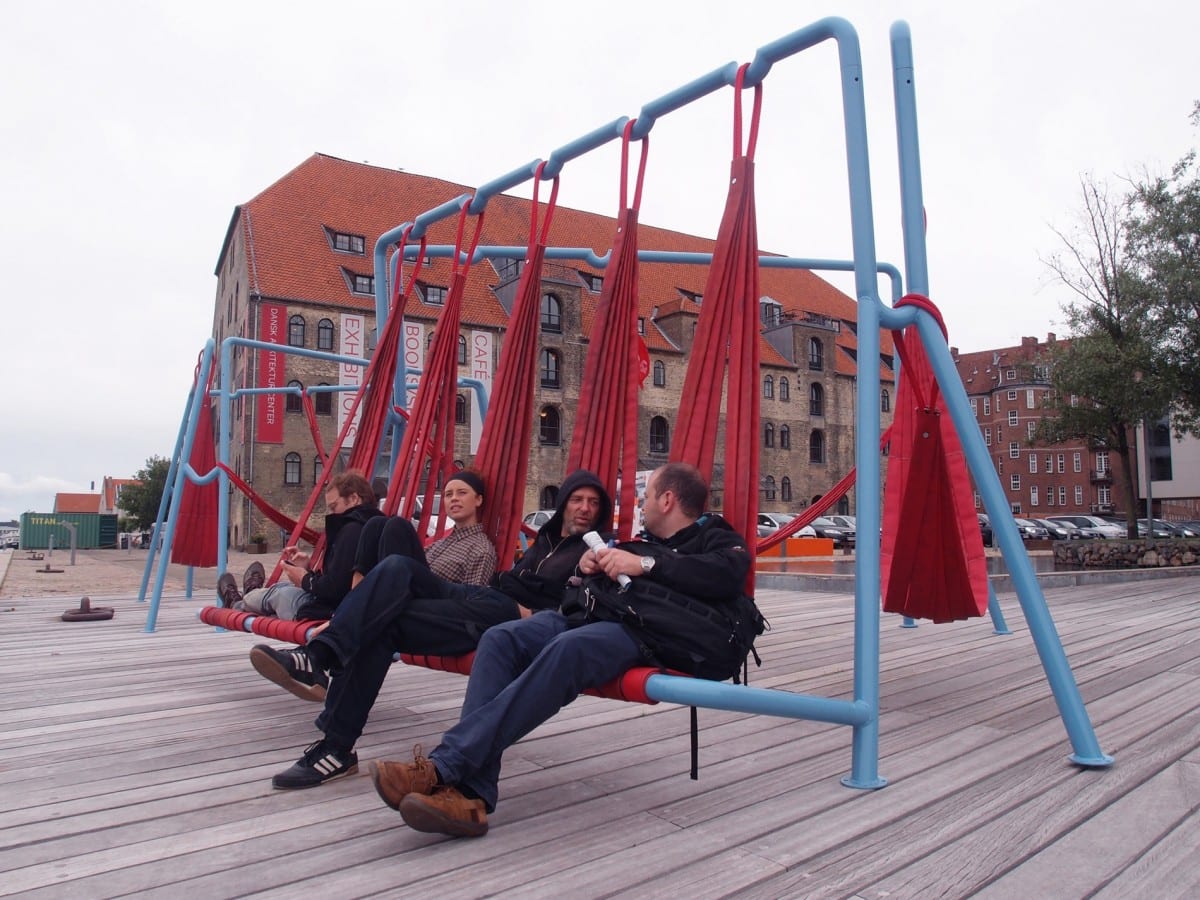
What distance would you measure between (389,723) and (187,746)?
778 millimetres

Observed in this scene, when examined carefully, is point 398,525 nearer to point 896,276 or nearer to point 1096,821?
point 1096,821

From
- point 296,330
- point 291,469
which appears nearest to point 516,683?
point 291,469

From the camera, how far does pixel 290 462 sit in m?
32.2

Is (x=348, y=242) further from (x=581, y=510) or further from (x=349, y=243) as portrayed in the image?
(x=581, y=510)

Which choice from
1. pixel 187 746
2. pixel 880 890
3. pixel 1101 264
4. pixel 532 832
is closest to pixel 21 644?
pixel 187 746

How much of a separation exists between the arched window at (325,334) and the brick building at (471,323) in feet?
0.15

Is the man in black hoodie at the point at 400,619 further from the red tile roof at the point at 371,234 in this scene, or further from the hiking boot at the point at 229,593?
the red tile roof at the point at 371,234

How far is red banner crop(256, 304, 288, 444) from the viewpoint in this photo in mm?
24625

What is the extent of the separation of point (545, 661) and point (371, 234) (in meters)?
35.8

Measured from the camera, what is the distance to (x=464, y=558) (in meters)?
3.74

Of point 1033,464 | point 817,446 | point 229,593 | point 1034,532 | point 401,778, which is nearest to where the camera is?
point 401,778

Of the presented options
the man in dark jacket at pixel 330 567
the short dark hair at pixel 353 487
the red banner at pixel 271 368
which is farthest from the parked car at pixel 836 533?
the short dark hair at pixel 353 487

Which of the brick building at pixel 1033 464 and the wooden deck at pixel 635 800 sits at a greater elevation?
the brick building at pixel 1033 464

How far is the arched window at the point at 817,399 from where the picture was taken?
147ft
